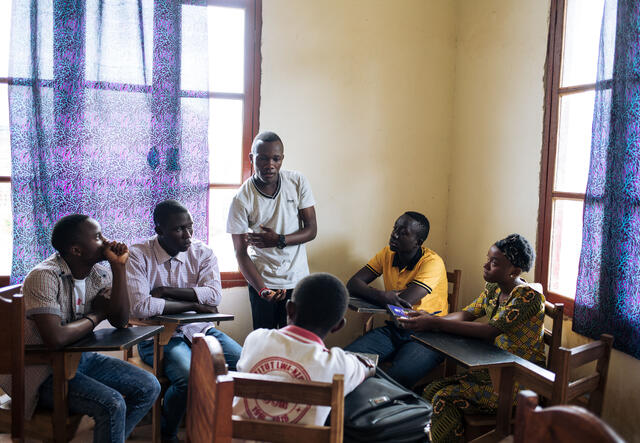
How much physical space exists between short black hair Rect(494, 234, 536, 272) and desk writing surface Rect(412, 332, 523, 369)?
44 centimetres

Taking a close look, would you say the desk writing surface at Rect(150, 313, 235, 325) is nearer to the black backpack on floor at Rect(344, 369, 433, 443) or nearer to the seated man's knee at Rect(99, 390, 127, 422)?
the seated man's knee at Rect(99, 390, 127, 422)

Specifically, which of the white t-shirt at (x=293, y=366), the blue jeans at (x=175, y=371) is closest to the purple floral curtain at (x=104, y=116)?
the blue jeans at (x=175, y=371)

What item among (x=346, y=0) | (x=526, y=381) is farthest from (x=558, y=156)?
(x=346, y=0)

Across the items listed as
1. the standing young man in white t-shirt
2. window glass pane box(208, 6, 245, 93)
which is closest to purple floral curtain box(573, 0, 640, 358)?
the standing young man in white t-shirt

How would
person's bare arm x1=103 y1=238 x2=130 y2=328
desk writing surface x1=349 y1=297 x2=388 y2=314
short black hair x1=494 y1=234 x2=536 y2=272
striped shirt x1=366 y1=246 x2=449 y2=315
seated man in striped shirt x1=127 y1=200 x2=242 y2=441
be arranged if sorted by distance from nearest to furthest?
1. person's bare arm x1=103 y1=238 x2=130 y2=328
2. short black hair x1=494 y1=234 x2=536 y2=272
3. seated man in striped shirt x1=127 y1=200 x2=242 y2=441
4. desk writing surface x1=349 y1=297 x2=388 y2=314
5. striped shirt x1=366 y1=246 x2=449 y2=315

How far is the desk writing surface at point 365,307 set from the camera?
2902mm

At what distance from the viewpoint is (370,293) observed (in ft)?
10.6

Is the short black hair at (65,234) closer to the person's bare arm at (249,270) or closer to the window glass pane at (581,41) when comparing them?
the person's bare arm at (249,270)

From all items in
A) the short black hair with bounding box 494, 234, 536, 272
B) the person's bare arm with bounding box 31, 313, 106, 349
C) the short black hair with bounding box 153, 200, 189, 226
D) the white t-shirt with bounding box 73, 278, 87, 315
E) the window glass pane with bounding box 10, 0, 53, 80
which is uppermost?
the window glass pane with bounding box 10, 0, 53, 80

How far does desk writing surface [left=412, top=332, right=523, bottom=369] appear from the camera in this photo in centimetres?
207

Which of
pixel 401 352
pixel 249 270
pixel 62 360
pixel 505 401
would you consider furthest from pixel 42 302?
pixel 505 401

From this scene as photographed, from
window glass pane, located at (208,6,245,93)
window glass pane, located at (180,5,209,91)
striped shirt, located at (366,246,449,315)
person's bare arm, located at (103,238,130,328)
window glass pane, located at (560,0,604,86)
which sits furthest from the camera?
window glass pane, located at (208,6,245,93)

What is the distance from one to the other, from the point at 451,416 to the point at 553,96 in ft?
6.21

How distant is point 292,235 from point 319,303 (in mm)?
1506
